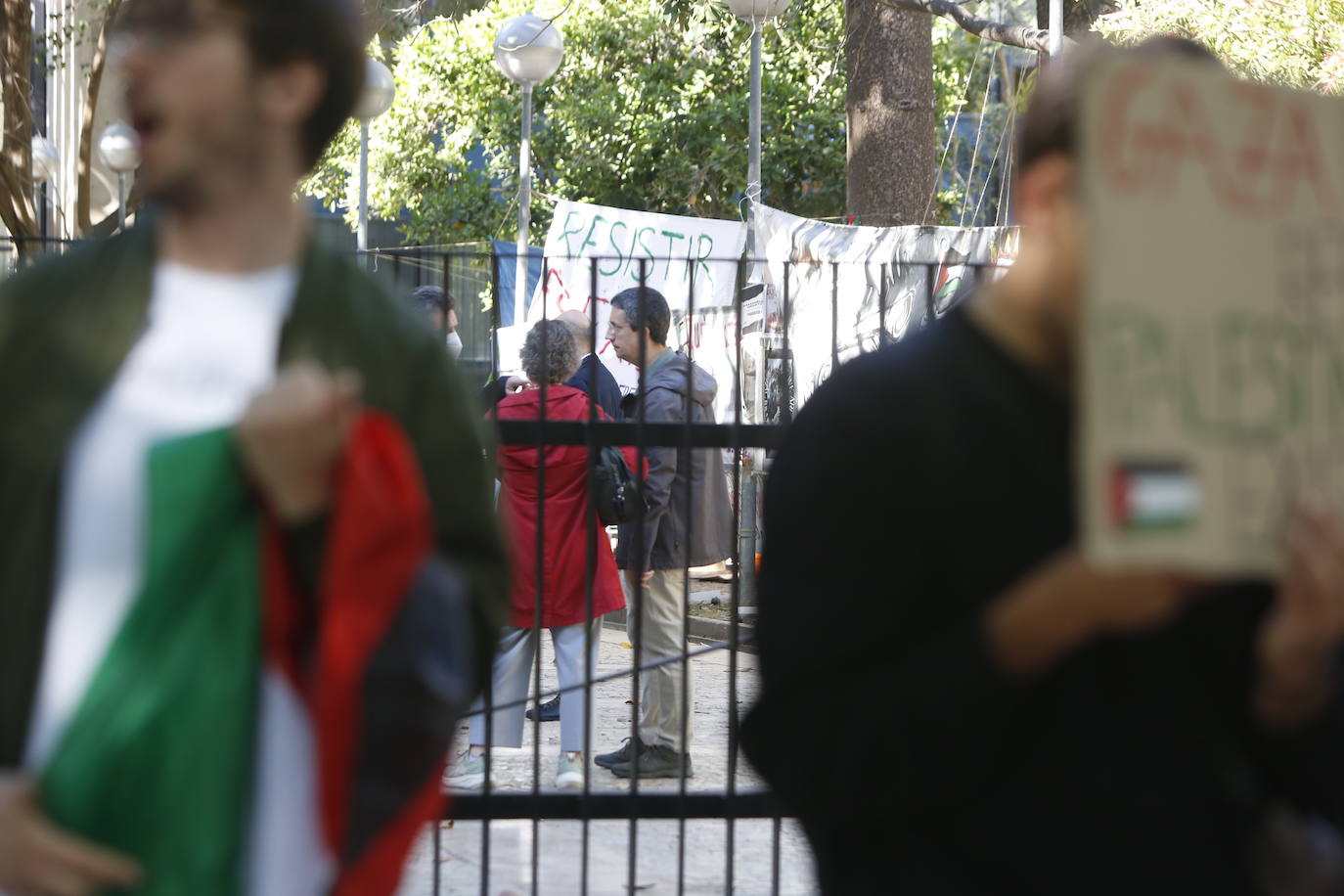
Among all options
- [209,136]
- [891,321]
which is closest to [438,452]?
[209,136]

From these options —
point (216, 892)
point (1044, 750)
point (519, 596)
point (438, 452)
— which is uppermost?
point (438, 452)

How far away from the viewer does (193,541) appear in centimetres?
152

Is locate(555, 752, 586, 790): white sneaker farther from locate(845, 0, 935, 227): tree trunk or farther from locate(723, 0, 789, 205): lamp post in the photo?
locate(845, 0, 935, 227): tree trunk

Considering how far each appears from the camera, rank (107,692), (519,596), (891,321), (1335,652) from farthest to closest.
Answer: (891,321), (519,596), (1335,652), (107,692)

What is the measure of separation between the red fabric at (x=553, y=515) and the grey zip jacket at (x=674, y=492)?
159mm

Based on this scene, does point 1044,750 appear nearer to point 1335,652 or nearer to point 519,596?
point 1335,652

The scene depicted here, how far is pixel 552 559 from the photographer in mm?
6691

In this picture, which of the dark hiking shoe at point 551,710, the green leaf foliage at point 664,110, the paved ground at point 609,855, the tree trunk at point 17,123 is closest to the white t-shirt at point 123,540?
the paved ground at point 609,855

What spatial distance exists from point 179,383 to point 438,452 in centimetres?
26

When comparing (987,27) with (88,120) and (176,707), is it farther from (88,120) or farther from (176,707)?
(176,707)

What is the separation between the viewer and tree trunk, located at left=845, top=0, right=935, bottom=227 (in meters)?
13.3

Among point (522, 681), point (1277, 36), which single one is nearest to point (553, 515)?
point (522, 681)

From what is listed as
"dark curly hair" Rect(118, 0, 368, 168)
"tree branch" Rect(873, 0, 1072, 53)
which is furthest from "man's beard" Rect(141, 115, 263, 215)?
"tree branch" Rect(873, 0, 1072, 53)

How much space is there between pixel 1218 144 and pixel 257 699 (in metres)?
0.98
